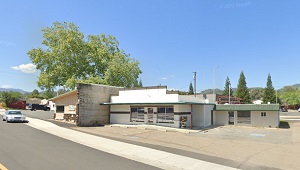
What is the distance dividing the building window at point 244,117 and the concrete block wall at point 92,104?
56.3ft

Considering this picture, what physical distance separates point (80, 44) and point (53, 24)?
6.80m

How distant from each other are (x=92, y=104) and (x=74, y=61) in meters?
21.9

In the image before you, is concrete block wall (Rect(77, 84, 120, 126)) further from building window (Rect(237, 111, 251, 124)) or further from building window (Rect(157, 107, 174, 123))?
building window (Rect(237, 111, 251, 124))

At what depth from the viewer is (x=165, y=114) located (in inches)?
1065

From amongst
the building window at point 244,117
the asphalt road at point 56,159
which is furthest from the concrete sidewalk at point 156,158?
the building window at point 244,117

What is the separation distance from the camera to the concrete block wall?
2781cm

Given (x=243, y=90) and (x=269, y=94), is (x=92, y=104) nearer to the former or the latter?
(x=243, y=90)

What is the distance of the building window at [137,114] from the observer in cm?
2869

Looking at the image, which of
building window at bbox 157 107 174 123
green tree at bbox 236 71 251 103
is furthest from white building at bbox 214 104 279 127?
green tree at bbox 236 71 251 103

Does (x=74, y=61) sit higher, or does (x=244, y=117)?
(x=74, y=61)

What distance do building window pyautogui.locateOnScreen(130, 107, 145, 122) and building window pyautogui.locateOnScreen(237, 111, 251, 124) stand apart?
522 inches

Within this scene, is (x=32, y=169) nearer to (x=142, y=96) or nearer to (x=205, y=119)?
(x=142, y=96)

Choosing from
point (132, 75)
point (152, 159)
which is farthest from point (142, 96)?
point (132, 75)

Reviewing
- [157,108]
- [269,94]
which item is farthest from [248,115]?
[269,94]
